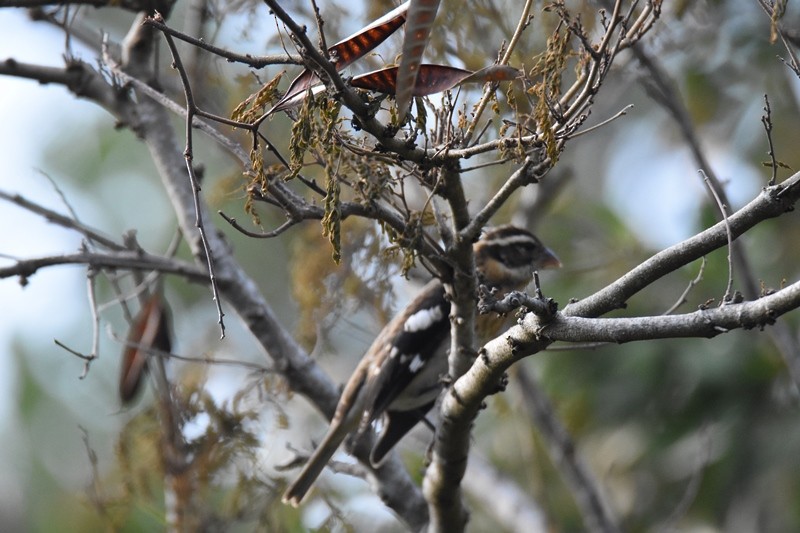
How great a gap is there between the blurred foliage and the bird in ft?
0.92

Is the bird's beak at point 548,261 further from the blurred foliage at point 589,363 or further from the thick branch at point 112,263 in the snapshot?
the thick branch at point 112,263

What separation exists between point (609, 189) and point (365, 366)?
26.2 ft

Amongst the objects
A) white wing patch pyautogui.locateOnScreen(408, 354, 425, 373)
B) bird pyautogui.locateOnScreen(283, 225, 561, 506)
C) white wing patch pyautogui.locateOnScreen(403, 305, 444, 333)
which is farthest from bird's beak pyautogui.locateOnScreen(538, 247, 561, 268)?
white wing patch pyautogui.locateOnScreen(408, 354, 425, 373)

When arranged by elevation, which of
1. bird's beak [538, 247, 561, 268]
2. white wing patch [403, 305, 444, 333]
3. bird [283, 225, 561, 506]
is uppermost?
bird's beak [538, 247, 561, 268]

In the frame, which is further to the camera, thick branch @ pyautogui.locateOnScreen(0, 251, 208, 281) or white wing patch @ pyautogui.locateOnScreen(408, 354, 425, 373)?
white wing patch @ pyautogui.locateOnScreen(408, 354, 425, 373)

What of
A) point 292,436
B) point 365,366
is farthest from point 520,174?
point 292,436

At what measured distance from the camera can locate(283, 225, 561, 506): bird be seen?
18.5 feet

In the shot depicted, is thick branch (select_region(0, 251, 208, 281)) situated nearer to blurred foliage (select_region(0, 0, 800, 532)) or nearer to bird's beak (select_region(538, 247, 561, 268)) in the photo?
blurred foliage (select_region(0, 0, 800, 532))

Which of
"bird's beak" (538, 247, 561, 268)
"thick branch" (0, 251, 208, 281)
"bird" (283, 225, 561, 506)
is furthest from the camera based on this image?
"bird's beak" (538, 247, 561, 268)

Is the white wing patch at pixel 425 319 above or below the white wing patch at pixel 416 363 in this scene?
above

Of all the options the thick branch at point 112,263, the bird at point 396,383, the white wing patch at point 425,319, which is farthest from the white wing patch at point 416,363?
the thick branch at point 112,263

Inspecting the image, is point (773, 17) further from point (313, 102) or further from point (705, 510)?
point (705, 510)

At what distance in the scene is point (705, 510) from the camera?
7.79 m

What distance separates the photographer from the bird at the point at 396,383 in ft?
18.5
